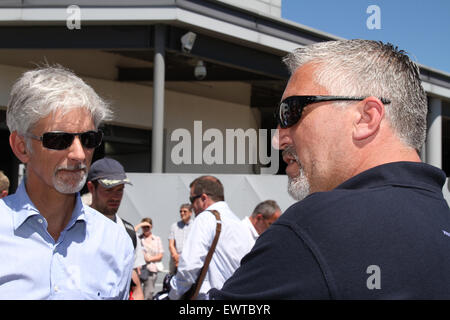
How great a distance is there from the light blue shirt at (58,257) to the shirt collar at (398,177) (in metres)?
1.21

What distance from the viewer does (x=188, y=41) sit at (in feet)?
32.3

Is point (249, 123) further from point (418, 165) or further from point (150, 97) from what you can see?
point (418, 165)

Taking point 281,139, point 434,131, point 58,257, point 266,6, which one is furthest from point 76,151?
point 434,131

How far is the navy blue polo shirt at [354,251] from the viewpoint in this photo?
1086 mm

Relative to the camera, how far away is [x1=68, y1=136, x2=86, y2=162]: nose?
2.03 meters

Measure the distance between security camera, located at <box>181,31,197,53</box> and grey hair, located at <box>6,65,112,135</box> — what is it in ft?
26.1

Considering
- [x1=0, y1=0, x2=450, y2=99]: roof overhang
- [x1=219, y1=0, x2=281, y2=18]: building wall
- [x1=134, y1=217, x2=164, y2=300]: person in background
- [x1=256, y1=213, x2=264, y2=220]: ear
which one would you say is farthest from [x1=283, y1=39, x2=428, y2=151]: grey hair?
[x1=219, y1=0, x2=281, y2=18]: building wall

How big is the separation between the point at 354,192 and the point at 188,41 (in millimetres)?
9055

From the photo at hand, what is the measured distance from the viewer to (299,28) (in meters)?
11.4

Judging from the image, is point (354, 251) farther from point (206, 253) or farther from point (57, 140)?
point (206, 253)

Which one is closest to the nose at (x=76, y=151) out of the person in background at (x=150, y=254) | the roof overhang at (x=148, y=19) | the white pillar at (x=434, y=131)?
the person in background at (x=150, y=254)

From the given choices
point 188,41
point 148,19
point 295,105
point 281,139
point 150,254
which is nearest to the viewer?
point 295,105

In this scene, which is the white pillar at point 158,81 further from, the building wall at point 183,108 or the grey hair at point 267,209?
the grey hair at point 267,209

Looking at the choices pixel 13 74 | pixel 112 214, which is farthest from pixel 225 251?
pixel 13 74
